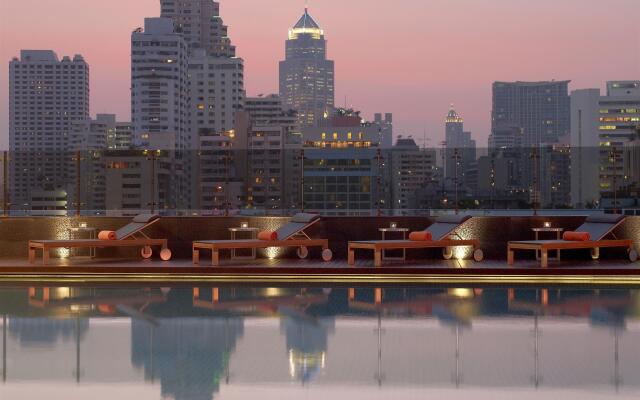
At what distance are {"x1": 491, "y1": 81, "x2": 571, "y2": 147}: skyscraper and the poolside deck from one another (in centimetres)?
13350

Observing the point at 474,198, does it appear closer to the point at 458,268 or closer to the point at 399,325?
the point at 458,268

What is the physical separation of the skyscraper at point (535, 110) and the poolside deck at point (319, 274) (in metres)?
134

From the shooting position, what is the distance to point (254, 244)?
11.9m

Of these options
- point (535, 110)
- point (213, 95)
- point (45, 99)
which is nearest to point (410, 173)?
point (213, 95)

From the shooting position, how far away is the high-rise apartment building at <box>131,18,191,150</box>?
150 metres

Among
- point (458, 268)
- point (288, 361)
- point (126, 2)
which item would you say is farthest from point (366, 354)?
point (126, 2)

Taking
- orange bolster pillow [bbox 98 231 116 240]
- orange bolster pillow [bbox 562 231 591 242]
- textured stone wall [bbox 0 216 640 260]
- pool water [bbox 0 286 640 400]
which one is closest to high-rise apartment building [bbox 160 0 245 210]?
textured stone wall [bbox 0 216 640 260]

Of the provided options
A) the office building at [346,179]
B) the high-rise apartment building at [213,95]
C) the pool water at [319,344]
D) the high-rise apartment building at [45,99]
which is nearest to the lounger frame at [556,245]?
the pool water at [319,344]

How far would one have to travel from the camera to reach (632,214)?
12.9 meters

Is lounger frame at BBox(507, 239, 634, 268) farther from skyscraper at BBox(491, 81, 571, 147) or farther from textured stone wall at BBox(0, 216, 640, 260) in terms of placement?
skyscraper at BBox(491, 81, 571, 147)

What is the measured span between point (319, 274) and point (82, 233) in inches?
164

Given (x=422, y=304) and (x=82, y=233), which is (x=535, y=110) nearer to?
(x=82, y=233)

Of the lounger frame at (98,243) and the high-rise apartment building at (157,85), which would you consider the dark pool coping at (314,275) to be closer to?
the lounger frame at (98,243)

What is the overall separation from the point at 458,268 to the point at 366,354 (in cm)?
503
